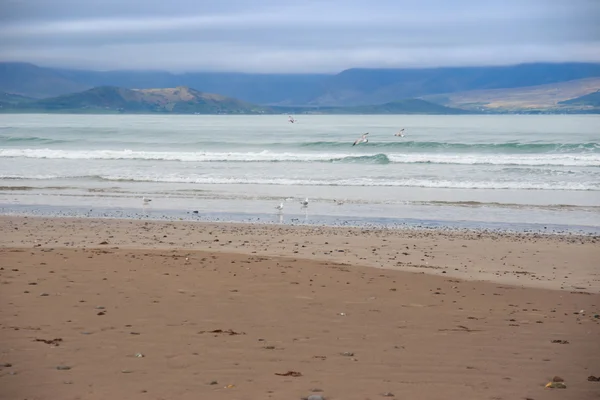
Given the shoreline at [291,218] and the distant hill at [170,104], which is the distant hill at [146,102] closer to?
the distant hill at [170,104]

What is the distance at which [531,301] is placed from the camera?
8195 millimetres

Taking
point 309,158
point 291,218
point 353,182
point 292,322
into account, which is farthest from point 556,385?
point 309,158

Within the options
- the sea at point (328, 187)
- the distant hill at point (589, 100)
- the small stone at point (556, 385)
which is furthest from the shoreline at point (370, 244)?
the distant hill at point (589, 100)

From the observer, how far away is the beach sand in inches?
195

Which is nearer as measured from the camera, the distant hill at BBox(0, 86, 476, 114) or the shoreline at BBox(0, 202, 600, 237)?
the shoreline at BBox(0, 202, 600, 237)

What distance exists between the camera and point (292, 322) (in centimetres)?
675

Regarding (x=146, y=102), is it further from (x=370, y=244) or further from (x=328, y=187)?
(x=370, y=244)

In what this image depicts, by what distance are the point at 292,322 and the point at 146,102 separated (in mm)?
162569

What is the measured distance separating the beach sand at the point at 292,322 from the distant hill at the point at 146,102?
14725cm

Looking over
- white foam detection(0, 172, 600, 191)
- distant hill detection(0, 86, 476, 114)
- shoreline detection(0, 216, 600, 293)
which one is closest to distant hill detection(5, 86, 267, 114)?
distant hill detection(0, 86, 476, 114)

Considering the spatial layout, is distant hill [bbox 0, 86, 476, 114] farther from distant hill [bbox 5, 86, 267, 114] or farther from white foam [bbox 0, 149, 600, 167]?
white foam [bbox 0, 149, 600, 167]

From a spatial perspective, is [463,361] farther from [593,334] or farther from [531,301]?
[531,301]

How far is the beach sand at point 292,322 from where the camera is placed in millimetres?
4945

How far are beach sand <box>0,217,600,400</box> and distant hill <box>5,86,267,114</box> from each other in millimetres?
147248
